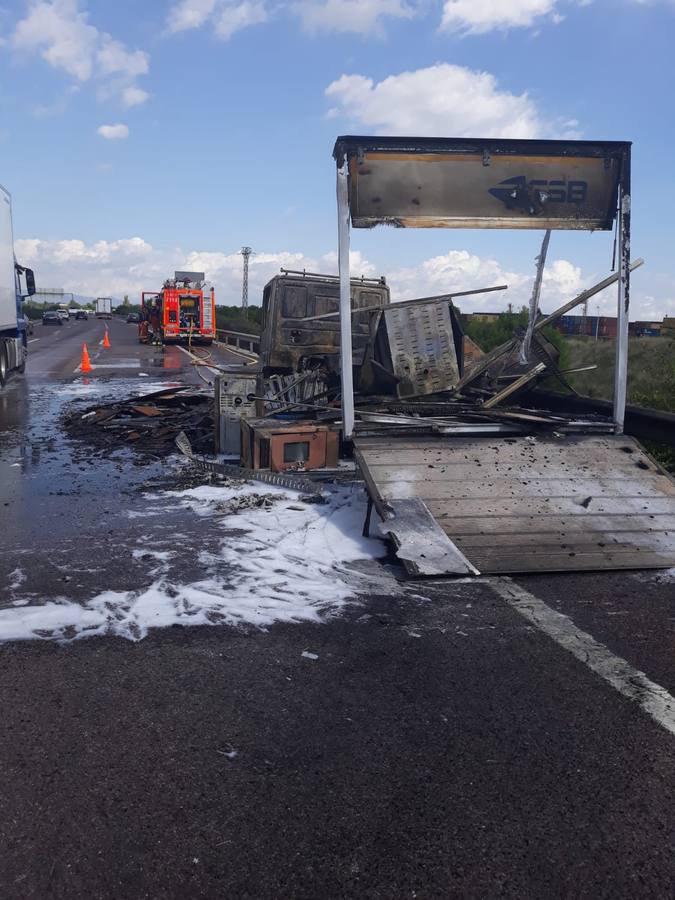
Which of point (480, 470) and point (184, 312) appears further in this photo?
point (184, 312)

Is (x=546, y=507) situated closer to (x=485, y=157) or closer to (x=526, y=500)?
(x=526, y=500)

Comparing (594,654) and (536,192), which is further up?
(536,192)

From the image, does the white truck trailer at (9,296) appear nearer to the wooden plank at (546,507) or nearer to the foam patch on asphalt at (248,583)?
the foam patch on asphalt at (248,583)

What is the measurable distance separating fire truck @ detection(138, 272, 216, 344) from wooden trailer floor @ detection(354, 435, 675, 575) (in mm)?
33003

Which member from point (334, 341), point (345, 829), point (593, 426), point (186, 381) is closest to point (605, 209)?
point (593, 426)

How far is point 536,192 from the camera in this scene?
7262mm

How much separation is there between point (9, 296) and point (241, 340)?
23438 mm

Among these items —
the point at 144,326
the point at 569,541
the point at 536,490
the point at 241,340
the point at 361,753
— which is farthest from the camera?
the point at 144,326

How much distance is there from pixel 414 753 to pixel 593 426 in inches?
206

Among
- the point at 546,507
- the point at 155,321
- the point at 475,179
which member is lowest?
the point at 546,507

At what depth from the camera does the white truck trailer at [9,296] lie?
58.3 feet

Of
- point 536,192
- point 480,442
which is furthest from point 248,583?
point 536,192

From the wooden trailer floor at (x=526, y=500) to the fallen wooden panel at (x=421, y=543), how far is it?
1 cm

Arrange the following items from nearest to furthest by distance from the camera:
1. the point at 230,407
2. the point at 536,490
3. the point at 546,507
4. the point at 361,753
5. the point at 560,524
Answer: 1. the point at 361,753
2. the point at 560,524
3. the point at 546,507
4. the point at 536,490
5. the point at 230,407
